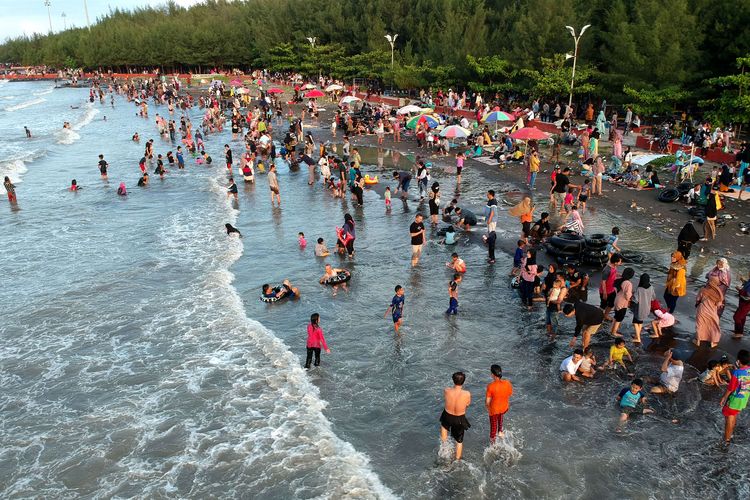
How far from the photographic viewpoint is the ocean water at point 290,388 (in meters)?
8.12

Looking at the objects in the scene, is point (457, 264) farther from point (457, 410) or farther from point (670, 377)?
point (457, 410)

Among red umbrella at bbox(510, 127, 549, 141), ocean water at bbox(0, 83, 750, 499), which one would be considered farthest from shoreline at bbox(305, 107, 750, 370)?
red umbrella at bbox(510, 127, 549, 141)

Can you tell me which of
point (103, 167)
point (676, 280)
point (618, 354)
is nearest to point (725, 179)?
point (676, 280)

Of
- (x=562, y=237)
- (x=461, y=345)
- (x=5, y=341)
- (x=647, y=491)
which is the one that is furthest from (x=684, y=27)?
(x=5, y=341)

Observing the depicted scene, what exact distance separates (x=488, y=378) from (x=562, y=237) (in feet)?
19.9

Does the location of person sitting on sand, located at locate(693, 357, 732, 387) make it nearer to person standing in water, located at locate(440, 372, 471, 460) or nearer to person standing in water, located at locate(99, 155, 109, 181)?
person standing in water, located at locate(440, 372, 471, 460)

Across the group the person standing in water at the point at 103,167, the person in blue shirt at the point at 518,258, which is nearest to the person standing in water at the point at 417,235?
the person in blue shirt at the point at 518,258

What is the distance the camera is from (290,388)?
10438mm

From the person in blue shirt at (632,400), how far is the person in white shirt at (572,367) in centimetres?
95

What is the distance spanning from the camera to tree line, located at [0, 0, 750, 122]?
91.4 ft

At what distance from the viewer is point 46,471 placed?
28.2 ft

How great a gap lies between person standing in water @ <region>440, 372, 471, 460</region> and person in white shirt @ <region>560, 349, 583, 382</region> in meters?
2.82

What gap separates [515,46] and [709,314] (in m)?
32.8

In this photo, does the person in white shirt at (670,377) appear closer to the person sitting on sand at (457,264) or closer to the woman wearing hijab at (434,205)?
the person sitting on sand at (457,264)
